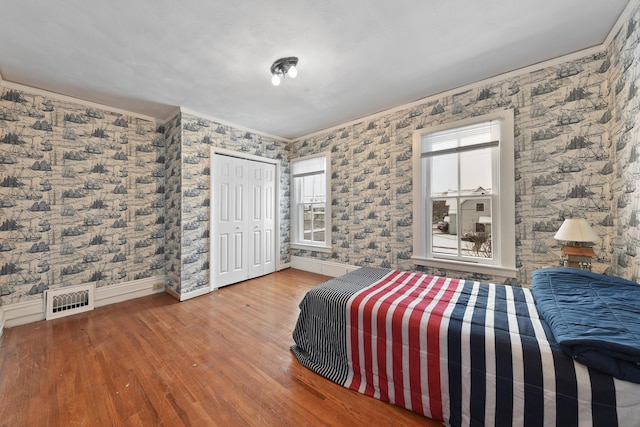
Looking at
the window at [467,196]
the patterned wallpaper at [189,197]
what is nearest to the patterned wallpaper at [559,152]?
the window at [467,196]

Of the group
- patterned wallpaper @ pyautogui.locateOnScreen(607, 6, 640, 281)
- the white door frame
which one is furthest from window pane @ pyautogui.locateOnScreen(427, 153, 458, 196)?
the white door frame

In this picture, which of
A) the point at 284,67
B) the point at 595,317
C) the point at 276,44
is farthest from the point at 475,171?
the point at 276,44

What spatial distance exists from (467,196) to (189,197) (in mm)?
3704

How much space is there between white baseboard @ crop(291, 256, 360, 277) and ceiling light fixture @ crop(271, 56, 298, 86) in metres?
2.91

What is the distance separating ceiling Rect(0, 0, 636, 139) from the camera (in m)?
1.75

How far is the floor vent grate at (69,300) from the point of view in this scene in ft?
9.16

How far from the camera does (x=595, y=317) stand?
1212mm

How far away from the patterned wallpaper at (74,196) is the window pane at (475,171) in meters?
4.33

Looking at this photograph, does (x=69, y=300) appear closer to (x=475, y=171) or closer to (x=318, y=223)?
(x=318, y=223)

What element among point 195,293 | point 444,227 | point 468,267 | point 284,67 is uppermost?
point 284,67

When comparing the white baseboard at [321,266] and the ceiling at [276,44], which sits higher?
the ceiling at [276,44]

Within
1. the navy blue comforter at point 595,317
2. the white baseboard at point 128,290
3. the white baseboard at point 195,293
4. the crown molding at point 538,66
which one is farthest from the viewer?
the white baseboard at point 195,293

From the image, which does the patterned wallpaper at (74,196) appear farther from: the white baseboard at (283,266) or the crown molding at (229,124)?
the white baseboard at (283,266)

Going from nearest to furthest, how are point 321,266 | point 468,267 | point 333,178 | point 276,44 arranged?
point 276,44 → point 468,267 → point 333,178 → point 321,266
